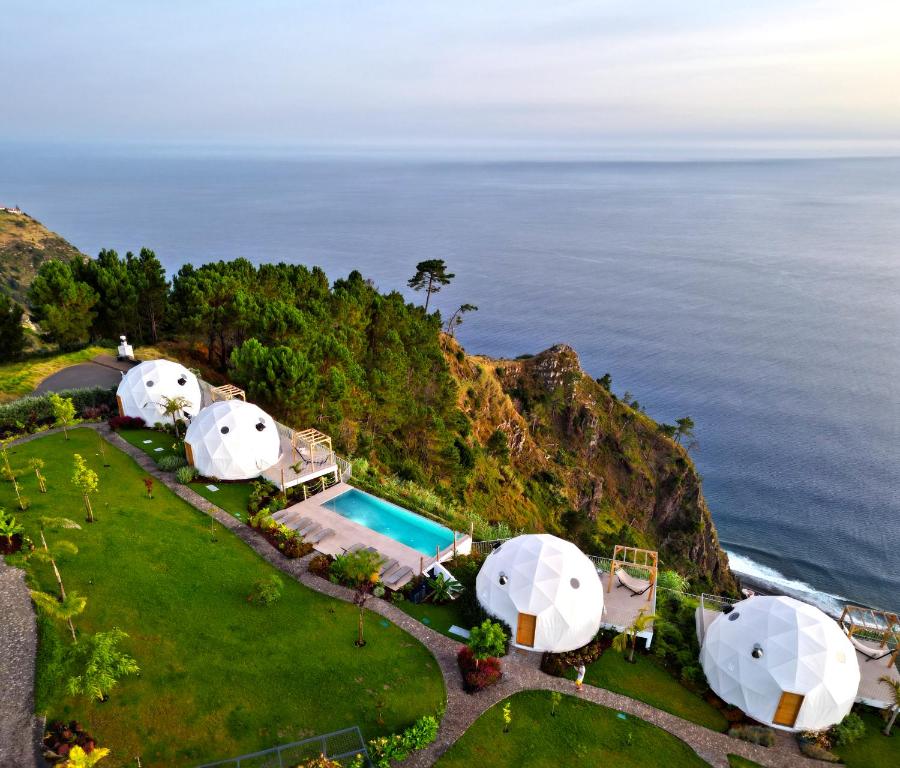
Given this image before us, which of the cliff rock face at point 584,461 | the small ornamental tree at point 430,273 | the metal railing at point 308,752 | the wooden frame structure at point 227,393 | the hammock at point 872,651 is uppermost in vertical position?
the small ornamental tree at point 430,273

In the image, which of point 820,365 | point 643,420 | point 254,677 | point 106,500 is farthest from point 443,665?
point 820,365

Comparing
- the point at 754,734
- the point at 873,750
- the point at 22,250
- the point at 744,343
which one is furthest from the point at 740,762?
the point at 22,250

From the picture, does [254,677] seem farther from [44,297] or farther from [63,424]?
[44,297]

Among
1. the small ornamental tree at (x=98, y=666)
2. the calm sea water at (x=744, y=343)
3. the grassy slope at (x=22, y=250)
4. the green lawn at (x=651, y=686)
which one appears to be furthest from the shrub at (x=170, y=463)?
the grassy slope at (x=22, y=250)

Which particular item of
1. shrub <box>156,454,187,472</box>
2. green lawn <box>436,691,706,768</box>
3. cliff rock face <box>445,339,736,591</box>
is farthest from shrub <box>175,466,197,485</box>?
cliff rock face <box>445,339,736,591</box>

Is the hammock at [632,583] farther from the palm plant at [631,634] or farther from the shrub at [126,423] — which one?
the shrub at [126,423]

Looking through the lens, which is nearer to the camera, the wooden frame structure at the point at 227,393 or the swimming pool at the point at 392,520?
the swimming pool at the point at 392,520

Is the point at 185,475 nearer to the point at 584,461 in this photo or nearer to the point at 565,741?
the point at 565,741
